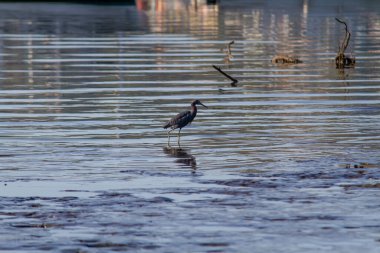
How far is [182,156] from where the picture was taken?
69.2 feet

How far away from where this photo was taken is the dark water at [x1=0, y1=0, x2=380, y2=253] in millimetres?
14539

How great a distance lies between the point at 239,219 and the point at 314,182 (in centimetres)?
282

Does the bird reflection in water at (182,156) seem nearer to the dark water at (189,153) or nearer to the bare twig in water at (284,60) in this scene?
the dark water at (189,153)

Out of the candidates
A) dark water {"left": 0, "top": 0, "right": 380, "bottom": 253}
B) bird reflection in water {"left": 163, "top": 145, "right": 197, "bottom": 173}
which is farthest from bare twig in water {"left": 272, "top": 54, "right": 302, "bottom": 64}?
bird reflection in water {"left": 163, "top": 145, "right": 197, "bottom": 173}

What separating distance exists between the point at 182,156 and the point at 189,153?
484mm

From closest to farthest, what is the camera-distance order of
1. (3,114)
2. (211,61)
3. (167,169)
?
(167,169) → (3,114) → (211,61)

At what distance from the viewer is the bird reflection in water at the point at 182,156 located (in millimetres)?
20041

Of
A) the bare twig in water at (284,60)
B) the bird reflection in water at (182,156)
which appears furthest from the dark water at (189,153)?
the bare twig in water at (284,60)

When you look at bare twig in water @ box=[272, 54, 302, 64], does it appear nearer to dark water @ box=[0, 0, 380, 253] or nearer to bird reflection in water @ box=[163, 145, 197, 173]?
dark water @ box=[0, 0, 380, 253]

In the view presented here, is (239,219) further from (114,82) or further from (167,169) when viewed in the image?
(114,82)

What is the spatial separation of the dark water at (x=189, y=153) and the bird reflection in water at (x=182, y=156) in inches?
0.9

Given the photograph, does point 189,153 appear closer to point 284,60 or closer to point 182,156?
point 182,156

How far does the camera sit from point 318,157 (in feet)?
66.8

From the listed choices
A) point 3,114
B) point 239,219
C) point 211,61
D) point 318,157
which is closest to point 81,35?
point 211,61
